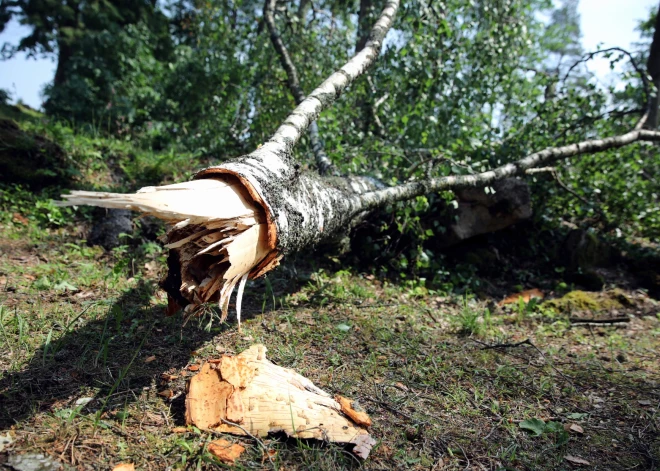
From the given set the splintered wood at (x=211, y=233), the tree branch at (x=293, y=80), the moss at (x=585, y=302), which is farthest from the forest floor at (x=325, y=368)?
the tree branch at (x=293, y=80)

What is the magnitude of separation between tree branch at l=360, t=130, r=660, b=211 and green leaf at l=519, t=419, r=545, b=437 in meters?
1.93

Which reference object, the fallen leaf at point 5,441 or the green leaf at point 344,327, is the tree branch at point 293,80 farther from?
the fallen leaf at point 5,441

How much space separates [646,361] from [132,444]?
356 cm

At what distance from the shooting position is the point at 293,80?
5.67 meters

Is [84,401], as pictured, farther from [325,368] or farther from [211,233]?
[325,368]

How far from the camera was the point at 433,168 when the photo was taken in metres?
Answer: 4.70

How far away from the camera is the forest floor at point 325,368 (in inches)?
73.0

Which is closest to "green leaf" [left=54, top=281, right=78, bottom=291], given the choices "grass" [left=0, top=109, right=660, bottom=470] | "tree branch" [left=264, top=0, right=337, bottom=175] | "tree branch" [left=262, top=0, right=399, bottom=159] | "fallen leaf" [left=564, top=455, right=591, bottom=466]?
"grass" [left=0, top=109, right=660, bottom=470]

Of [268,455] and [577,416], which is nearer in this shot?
[268,455]

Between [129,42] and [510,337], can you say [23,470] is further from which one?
[129,42]

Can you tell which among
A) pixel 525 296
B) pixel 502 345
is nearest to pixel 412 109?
pixel 525 296

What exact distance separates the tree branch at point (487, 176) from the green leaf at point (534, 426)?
193cm

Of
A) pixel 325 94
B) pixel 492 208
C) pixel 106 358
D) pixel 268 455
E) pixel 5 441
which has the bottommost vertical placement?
pixel 268 455

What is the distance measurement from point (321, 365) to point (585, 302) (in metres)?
3.18
